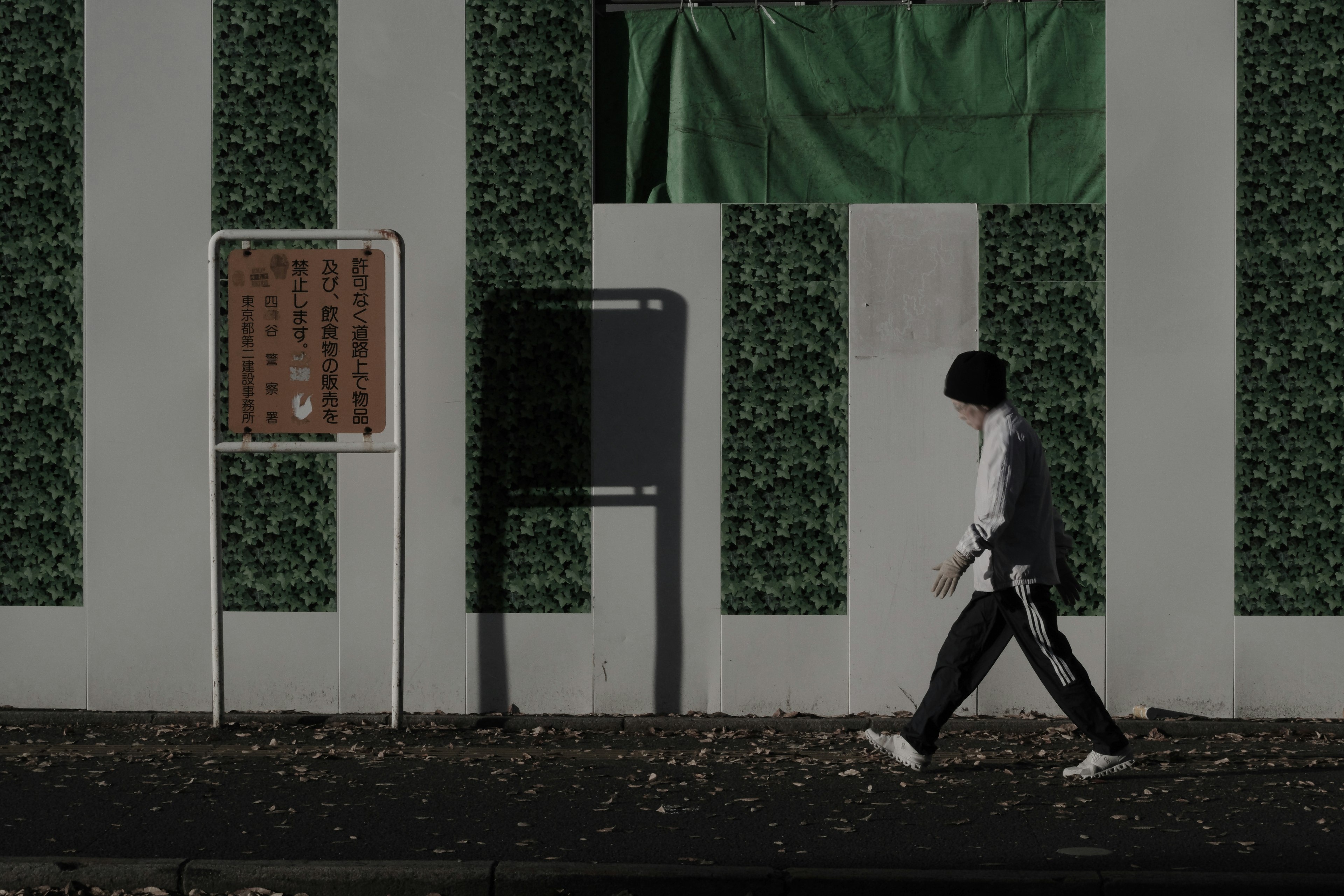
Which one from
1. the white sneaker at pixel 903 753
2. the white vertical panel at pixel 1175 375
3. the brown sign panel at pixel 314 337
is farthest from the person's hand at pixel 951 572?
the brown sign panel at pixel 314 337

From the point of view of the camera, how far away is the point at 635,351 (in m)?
7.69

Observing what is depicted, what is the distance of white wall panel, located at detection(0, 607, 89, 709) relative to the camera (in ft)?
26.0

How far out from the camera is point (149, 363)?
790 centimetres

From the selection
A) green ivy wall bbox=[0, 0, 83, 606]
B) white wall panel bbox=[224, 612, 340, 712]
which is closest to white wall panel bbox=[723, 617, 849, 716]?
white wall panel bbox=[224, 612, 340, 712]

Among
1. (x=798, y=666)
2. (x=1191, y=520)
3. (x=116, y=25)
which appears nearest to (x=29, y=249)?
(x=116, y=25)

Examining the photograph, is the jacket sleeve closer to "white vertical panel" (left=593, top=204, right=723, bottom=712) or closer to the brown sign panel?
"white vertical panel" (left=593, top=204, right=723, bottom=712)

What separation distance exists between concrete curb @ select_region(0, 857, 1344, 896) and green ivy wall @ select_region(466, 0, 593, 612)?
10.7 feet

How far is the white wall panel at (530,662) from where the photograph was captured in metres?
7.72

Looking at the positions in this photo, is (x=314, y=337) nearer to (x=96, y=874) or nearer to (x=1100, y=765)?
(x=96, y=874)

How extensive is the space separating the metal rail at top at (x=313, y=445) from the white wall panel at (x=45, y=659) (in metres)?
1.18

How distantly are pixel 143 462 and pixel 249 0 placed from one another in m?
3.16

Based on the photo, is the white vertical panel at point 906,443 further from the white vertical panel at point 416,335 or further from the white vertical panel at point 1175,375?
the white vertical panel at point 416,335

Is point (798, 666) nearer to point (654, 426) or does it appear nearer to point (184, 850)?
point (654, 426)

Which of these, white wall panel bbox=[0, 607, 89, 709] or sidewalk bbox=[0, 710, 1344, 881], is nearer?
sidewalk bbox=[0, 710, 1344, 881]
